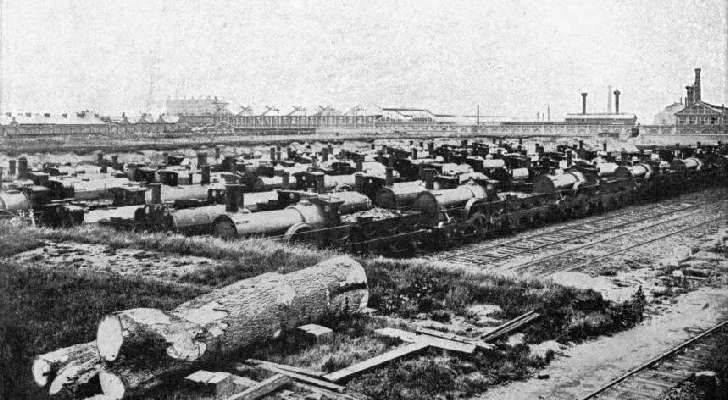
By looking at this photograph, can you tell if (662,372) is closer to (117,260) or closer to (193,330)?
(193,330)

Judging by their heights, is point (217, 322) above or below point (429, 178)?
below

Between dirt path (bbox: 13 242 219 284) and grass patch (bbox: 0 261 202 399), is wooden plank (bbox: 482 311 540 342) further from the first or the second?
dirt path (bbox: 13 242 219 284)

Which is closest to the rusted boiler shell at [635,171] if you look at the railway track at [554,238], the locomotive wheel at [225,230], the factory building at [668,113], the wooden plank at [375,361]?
the railway track at [554,238]

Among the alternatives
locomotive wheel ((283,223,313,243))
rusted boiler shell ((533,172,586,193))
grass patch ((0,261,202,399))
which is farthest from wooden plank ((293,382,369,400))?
rusted boiler shell ((533,172,586,193))

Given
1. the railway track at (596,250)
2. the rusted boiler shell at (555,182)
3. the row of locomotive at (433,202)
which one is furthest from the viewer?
the rusted boiler shell at (555,182)

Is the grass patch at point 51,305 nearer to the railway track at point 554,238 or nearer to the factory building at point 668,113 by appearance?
the railway track at point 554,238

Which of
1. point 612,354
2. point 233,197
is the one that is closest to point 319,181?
point 233,197
